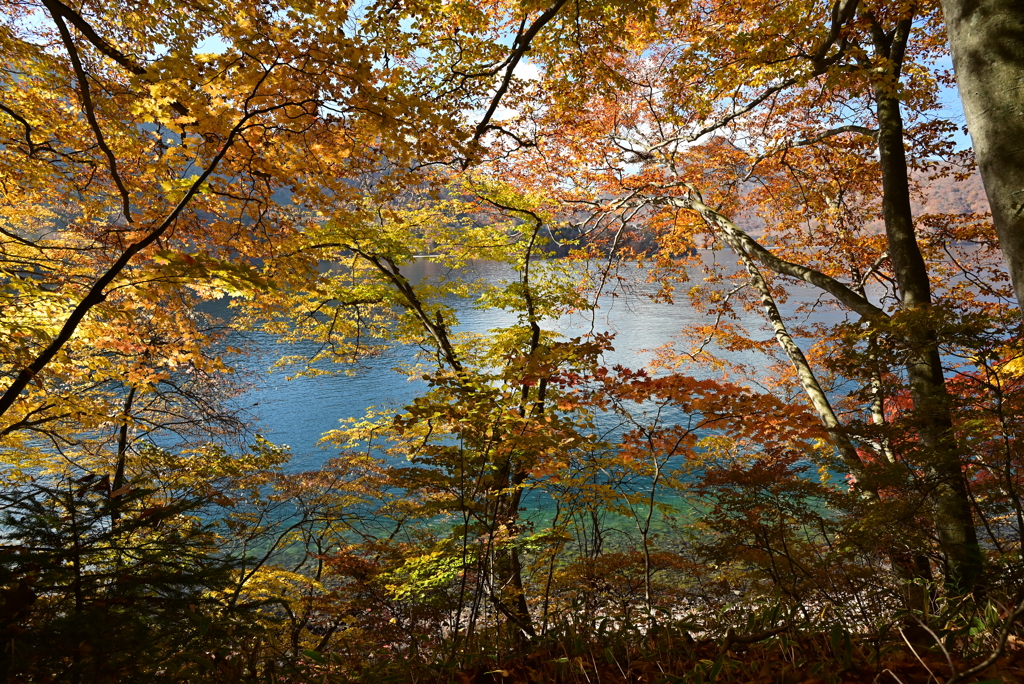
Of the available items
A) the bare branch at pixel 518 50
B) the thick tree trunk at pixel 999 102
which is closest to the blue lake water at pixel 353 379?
the bare branch at pixel 518 50

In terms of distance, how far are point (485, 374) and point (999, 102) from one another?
460 centimetres

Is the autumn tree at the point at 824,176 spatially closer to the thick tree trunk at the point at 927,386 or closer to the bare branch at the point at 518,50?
the thick tree trunk at the point at 927,386

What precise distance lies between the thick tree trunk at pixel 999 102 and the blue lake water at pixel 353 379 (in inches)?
300

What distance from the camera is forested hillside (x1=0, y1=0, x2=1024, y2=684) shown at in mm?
1891

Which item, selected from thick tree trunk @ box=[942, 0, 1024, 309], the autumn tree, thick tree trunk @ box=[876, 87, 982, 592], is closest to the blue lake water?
the autumn tree

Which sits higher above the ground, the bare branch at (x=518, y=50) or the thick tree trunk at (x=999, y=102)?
the bare branch at (x=518, y=50)

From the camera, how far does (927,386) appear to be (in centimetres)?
448

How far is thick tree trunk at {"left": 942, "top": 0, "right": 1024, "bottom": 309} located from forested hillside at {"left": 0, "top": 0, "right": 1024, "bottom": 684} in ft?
0.29

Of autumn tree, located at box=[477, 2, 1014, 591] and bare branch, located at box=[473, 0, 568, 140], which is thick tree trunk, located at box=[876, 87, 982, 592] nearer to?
autumn tree, located at box=[477, 2, 1014, 591]

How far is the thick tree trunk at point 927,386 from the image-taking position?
3578 millimetres

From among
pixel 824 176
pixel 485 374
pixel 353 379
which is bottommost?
pixel 485 374

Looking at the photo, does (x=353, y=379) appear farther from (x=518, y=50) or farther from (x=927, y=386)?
(x=927, y=386)

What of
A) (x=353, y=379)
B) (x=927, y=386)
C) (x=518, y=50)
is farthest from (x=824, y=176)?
(x=353, y=379)

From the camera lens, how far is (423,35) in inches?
185
